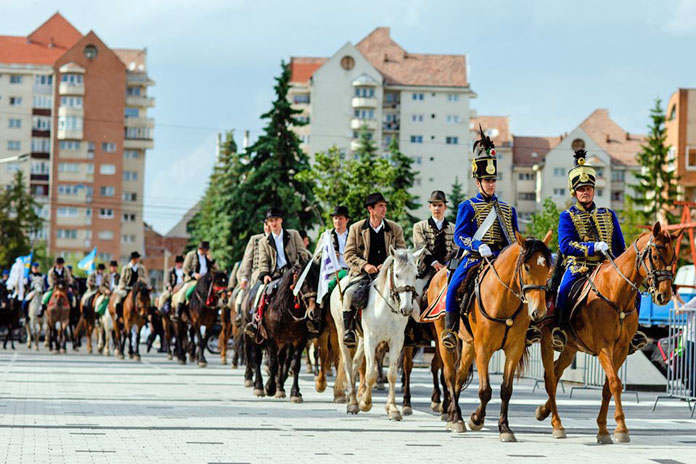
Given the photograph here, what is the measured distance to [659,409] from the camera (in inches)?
826

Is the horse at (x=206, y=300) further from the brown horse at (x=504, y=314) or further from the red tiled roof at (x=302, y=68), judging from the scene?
the red tiled roof at (x=302, y=68)

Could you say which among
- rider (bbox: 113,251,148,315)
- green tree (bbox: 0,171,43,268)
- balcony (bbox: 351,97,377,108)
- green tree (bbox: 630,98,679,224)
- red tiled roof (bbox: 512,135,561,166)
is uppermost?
balcony (bbox: 351,97,377,108)

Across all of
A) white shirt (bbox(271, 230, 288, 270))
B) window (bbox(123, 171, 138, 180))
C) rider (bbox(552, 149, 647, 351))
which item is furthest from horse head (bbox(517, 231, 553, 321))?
window (bbox(123, 171, 138, 180))

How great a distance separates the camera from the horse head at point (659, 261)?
14141 millimetres

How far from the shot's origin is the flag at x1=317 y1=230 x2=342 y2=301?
763 inches

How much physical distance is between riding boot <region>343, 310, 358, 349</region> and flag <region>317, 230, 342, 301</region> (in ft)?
4.46

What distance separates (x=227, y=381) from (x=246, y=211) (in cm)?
3513

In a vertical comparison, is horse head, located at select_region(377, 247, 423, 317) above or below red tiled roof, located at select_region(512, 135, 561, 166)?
below

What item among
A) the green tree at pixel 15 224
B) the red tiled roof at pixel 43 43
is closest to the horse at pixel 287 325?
the green tree at pixel 15 224

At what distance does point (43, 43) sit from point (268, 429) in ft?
456

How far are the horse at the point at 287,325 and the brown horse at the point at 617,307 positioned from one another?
5615mm

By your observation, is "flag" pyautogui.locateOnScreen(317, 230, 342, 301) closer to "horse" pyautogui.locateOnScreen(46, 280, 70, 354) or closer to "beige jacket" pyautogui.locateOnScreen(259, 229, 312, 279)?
"beige jacket" pyautogui.locateOnScreen(259, 229, 312, 279)

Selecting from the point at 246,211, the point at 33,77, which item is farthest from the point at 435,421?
the point at 33,77

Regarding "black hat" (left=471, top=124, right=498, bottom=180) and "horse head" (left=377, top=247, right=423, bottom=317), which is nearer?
"black hat" (left=471, top=124, right=498, bottom=180)
